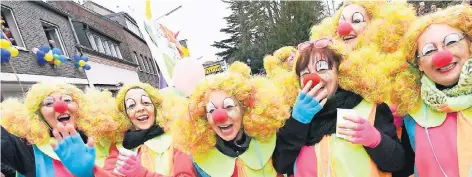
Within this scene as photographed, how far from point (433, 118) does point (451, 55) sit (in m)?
0.28

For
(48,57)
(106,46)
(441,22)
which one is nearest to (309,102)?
(441,22)

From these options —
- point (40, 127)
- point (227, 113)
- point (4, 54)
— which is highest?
point (4, 54)

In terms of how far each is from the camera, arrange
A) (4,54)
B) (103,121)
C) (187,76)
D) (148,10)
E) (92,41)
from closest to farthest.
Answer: (103,121) < (4,54) < (187,76) < (148,10) < (92,41)

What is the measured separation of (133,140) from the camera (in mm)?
2494

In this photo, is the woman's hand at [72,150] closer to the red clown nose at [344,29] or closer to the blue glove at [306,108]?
the blue glove at [306,108]

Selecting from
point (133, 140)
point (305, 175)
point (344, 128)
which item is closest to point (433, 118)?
point (344, 128)

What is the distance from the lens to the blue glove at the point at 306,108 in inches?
70.0

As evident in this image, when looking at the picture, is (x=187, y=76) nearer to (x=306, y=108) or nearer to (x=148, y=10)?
(x=148, y=10)

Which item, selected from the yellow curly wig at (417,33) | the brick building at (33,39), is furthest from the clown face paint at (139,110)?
the brick building at (33,39)

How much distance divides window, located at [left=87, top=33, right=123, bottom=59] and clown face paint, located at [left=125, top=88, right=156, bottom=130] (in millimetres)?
12694

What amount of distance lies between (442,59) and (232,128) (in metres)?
0.99

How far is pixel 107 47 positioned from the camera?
53.9ft

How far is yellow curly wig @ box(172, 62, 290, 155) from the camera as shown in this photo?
6.71 ft

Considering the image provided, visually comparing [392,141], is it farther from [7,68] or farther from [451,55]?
[7,68]
